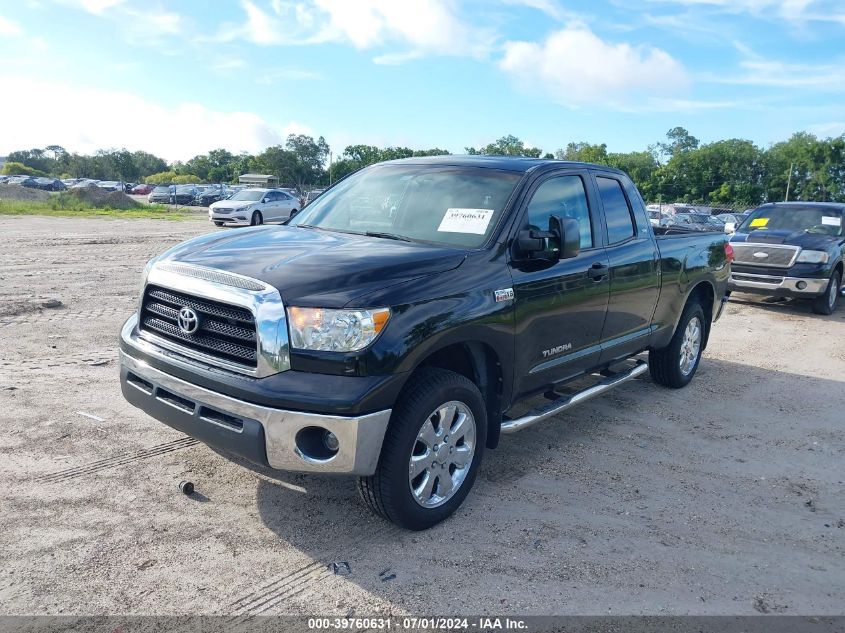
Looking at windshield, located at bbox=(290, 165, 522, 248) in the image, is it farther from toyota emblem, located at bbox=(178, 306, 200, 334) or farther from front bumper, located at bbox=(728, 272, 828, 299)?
front bumper, located at bbox=(728, 272, 828, 299)

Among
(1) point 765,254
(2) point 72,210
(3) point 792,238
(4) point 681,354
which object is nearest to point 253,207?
(2) point 72,210

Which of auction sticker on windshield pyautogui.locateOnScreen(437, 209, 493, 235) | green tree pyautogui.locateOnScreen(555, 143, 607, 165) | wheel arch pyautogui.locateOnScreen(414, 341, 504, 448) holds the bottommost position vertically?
wheel arch pyautogui.locateOnScreen(414, 341, 504, 448)

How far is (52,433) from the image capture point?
4641mm

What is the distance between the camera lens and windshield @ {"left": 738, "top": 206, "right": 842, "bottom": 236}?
11.6m

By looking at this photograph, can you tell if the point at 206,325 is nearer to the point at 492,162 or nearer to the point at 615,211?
the point at 492,162

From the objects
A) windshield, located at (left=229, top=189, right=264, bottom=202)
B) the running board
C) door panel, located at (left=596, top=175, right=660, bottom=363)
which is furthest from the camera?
windshield, located at (left=229, top=189, right=264, bottom=202)

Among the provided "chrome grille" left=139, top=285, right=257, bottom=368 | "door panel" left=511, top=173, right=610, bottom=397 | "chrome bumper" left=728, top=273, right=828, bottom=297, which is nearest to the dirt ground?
"door panel" left=511, top=173, right=610, bottom=397

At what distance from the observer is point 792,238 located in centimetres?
1116

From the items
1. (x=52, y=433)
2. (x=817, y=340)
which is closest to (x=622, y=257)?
(x=52, y=433)

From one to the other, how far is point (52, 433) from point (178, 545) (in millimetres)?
1812

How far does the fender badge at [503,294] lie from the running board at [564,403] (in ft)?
2.56

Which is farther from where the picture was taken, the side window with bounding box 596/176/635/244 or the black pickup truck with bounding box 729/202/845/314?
the black pickup truck with bounding box 729/202/845/314

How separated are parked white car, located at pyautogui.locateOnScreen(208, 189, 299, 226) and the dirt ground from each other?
20688 mm

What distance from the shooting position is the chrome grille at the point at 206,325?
3.33m
